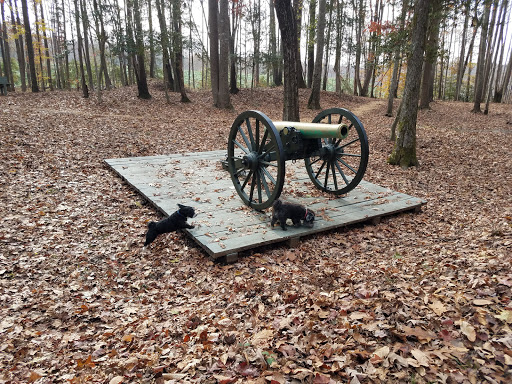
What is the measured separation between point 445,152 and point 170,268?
31.5 ft

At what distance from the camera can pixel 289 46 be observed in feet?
33.5

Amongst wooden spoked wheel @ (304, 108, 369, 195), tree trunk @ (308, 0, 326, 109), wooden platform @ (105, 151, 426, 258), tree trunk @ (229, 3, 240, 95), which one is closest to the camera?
wooden platform @ (105, 151, 426, 258)

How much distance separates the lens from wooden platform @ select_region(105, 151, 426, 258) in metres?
4.80

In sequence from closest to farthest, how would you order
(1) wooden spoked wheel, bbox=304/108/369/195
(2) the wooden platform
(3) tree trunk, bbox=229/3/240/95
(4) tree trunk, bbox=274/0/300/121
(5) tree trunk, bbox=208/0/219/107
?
(2) the wooden platform < (1) wooden spoked wheel, bbox=304/108/369/195 < (4) tree trunk, bbox=274/0/300/121 < (5) tree trunk, bbox=208/0/219/107 < (3) tree trunk, bbox=229/3/240/95

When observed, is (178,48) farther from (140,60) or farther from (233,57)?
(233,57)

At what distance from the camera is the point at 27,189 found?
22.0ft

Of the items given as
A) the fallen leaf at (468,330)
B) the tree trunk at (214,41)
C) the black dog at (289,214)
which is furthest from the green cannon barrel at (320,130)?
the tree trunk at (214,41)

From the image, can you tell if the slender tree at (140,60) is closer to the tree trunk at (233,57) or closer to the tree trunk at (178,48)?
the tree trunk at (178,48)

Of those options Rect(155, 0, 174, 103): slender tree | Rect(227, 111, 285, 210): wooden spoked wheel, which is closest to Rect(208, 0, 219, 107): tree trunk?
Rect(155, 0, 174, 103): slender tree

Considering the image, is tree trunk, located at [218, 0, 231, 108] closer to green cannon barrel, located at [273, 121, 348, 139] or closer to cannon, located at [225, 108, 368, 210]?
cannon, located at [225, 108, 368, 210]

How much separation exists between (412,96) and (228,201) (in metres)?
5.73

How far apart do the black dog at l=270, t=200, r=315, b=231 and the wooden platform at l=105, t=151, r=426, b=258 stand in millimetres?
136

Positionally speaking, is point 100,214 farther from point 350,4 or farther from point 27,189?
point 350,4

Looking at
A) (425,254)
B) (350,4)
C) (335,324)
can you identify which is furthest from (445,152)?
(350,4)
